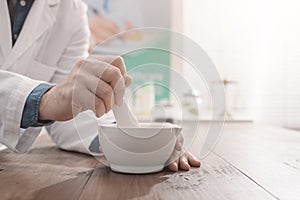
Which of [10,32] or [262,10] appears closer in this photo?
[10,32]

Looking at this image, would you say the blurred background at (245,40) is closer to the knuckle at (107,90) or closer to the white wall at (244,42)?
the white wall at (244,42)

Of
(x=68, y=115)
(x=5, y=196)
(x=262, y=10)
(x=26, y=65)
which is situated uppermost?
(x=262, y=10)

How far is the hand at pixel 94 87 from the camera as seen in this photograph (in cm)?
62

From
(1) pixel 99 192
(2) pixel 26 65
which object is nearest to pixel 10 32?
(2) pixel 26 65

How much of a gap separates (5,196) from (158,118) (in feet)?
1.21

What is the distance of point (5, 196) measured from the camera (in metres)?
0.51

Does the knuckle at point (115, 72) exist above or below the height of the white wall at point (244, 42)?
below

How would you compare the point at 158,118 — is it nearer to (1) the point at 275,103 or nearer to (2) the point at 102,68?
(2) the point at 102,68

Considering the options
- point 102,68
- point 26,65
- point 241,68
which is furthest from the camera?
point 241,68

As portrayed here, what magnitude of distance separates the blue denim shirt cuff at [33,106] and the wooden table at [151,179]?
0.29 feet

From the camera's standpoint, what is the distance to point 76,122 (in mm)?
833

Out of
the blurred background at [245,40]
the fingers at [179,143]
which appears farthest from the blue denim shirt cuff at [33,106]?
the blurred background at [245,40]

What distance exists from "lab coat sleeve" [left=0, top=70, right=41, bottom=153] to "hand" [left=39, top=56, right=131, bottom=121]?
8cm

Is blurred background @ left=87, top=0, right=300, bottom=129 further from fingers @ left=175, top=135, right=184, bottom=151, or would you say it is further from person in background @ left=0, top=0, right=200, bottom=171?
fingers @ left=175, top=135, right=184, bottom=151
